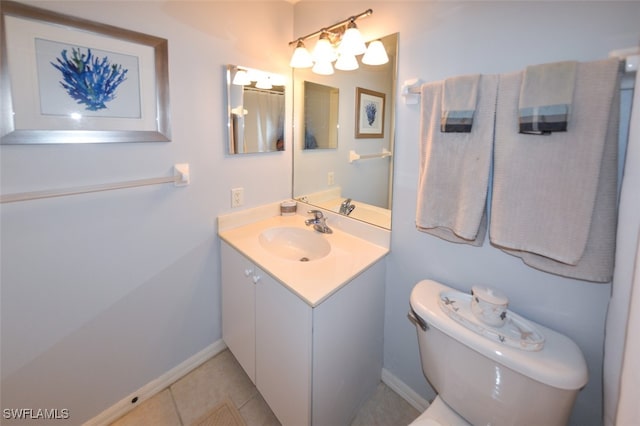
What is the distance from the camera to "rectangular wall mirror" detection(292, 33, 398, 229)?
1374 mm

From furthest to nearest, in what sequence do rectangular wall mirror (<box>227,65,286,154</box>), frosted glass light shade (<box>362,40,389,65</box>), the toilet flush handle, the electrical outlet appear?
the electrical outlet < rectangular wall mirror (<box>227,65,286,154</box>) < frosted glass light shade (<box>362,40,389,65</box>) < the toilet flush handle

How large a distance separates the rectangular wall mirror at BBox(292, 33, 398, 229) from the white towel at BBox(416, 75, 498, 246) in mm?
256

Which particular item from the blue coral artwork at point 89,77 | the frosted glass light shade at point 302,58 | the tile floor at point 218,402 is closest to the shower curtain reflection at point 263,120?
the frosted glass light shade at point 302,58

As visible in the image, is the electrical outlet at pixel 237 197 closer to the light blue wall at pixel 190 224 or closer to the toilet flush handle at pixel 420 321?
the light blue wall at pixel 190 224

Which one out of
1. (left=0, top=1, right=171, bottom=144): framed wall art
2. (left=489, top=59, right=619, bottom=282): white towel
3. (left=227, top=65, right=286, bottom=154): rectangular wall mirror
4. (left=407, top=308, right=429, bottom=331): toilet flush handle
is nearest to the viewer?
(left=489, top=59, right=619, bottom=282): white towel

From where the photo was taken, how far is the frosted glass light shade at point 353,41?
4.28ft

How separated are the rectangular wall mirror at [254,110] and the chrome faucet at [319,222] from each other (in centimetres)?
48

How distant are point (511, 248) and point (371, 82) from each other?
97 centimetres

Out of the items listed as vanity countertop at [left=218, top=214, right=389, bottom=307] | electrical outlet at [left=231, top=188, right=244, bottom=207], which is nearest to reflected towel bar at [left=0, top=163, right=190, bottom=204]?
electrical outlet at [left=231, top=188, right=244, bottom=207]

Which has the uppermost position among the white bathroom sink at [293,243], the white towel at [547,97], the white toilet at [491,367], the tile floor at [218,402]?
the white towel at [547,97]

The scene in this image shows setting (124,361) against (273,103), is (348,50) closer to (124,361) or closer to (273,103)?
(273,103)

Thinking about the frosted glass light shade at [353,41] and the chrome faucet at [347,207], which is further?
the chrome faucet at [347,207]

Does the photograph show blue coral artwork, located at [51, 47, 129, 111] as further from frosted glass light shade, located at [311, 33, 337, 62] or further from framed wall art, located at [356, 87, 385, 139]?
framed wall art, located at [356, 87, 385, 139]

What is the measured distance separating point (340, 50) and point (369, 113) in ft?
1.06
